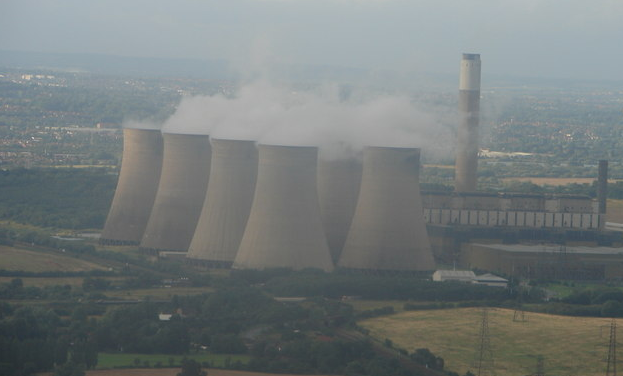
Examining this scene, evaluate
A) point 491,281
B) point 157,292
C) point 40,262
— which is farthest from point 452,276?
point 40,262

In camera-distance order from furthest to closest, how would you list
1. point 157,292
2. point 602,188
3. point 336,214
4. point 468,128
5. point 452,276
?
point 468,128 < point 602,188 < point 336,214 < point 452,276 < point 157,292

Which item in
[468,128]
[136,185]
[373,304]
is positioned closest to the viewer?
[373,304]

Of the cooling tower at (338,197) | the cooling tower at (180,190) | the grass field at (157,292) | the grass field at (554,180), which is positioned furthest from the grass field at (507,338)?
the grass field at (554,180)

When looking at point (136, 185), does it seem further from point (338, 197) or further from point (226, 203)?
point (338, 197)

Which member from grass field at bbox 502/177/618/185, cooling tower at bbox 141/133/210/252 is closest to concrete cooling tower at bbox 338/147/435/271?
cooling tower at bbox 141/133/210/252

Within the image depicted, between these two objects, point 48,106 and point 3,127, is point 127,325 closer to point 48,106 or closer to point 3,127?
point 3,127

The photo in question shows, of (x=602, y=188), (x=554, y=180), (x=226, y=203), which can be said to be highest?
(x=554, y=180)
